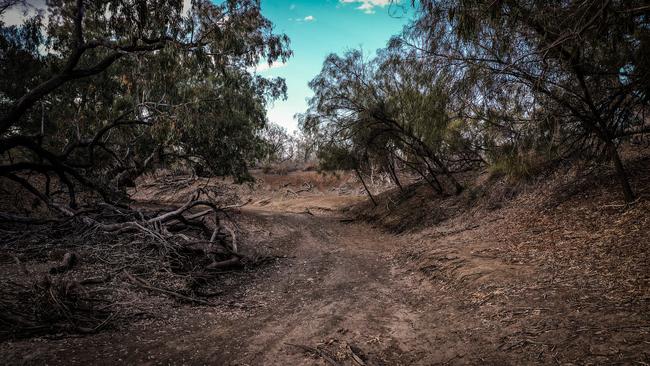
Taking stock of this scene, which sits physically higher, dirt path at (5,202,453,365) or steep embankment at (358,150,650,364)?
steep embankment at (358,150,650,364)

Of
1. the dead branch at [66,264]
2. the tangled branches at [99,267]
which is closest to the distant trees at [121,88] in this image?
the tangled branches at [99,267]

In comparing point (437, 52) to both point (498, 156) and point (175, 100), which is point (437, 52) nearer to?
point (498, 156)

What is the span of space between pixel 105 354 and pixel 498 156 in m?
8.85

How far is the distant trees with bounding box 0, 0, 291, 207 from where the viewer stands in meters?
7.40

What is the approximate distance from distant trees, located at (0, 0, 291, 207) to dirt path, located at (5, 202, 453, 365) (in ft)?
16.0

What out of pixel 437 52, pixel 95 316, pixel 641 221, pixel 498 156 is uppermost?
pixel 437 52

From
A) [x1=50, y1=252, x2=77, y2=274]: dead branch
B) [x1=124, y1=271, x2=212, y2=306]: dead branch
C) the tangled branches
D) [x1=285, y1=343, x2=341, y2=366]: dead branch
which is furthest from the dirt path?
[x1=50, y1=252, x2=77, y2=274]: dead branch

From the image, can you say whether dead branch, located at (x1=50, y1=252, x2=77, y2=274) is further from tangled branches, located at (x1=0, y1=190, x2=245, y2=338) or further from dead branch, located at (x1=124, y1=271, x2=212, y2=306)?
dead branch, located at (x1=124, y1=271, x2=212, y2=306)

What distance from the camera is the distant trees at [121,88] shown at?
7.40m

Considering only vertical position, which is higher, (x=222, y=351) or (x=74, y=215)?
(x=74, y=215)

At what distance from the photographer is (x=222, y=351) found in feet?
13.9

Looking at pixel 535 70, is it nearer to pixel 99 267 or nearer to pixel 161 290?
pixel 161 290

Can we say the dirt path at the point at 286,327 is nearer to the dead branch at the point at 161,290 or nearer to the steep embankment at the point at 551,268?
the dead branch at the point at 161,290

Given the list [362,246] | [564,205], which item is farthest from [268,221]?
[564,205]
